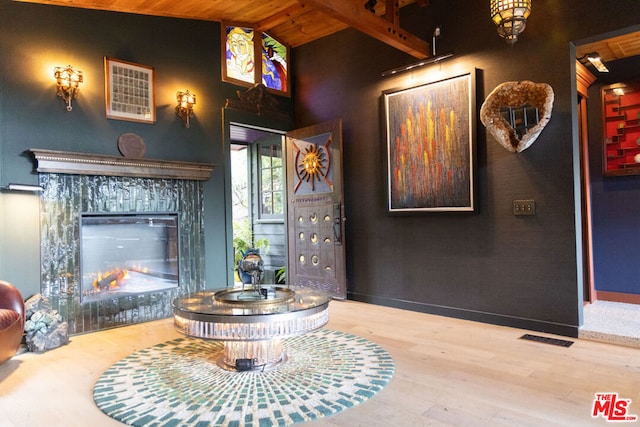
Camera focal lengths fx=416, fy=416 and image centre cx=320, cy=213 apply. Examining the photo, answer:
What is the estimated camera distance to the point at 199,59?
15.9 ft

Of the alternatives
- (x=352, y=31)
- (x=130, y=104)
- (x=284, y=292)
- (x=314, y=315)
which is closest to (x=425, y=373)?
(x=314, y=315)

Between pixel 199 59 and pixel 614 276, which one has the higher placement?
pixel 199 59

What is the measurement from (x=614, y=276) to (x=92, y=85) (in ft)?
18.9

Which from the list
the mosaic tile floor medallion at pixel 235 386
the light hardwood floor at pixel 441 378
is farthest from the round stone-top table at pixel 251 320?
the light hardwood floor at pixel 441 378

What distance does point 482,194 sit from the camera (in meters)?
4.02

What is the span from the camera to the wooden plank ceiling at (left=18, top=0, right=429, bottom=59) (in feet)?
11.5

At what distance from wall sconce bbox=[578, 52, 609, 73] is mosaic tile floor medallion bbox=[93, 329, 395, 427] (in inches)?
134

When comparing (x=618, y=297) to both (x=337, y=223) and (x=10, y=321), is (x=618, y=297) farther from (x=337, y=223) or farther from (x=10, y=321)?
(x=10, y=321)

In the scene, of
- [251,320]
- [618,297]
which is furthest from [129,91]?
[618,297]

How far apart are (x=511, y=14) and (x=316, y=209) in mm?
3134

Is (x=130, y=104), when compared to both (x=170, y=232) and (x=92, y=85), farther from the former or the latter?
(x=170, y=232)

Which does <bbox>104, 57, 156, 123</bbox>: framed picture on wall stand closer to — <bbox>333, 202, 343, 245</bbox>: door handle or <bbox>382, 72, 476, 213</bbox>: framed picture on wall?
<bbox>333, 202, 343, 245</bbox>: door handle

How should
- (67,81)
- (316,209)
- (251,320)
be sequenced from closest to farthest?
(251,320)
(67,81)
(316,209)

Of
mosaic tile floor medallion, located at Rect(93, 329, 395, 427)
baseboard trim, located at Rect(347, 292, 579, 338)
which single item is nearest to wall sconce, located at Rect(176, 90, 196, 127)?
mosaic tile floor medallion, located at Rect(93, 329, 395, 427)
